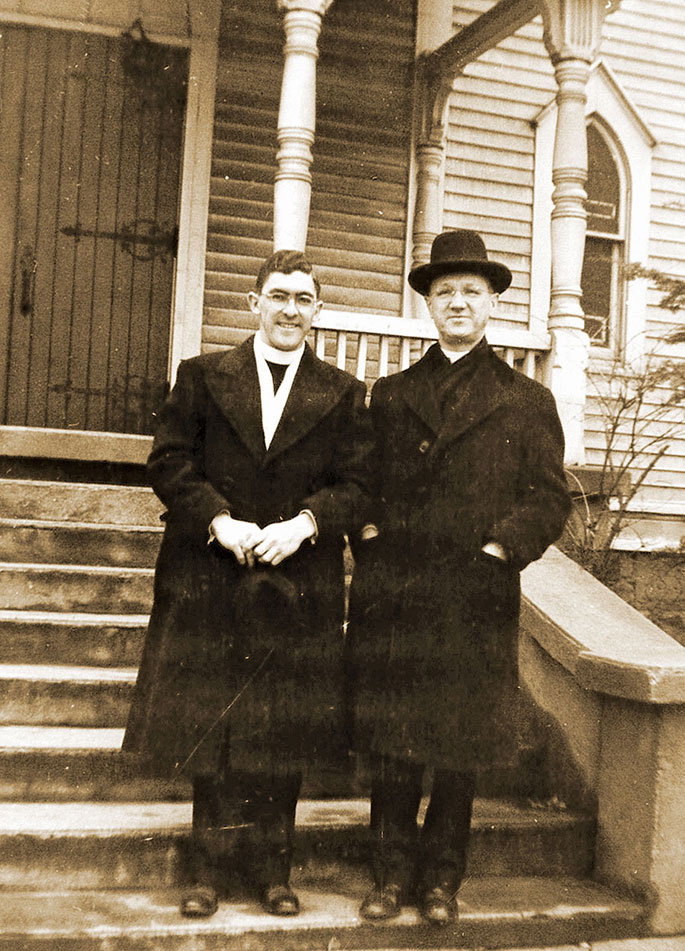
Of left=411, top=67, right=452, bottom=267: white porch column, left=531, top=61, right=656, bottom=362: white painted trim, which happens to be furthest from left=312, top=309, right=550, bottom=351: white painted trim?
left=531, top=61, right=656, bottom=362: white painted trim

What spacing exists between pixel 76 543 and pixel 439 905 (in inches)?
84.6

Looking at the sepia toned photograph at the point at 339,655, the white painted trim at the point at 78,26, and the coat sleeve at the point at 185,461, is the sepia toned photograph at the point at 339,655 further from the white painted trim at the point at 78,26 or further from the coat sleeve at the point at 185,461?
the white painted trim at the point at 78,26

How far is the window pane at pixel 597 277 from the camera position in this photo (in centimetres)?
766

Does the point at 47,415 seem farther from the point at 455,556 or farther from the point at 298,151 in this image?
the point at 455,556

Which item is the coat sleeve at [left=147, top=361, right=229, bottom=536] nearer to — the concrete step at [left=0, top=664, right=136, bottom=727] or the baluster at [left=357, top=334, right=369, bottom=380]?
the concrete step at [left=0, top=664, right=136, bottom=727]

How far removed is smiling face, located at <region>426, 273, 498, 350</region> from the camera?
2771 mm

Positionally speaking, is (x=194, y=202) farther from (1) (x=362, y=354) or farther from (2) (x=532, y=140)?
(2) (x=532, y=140)

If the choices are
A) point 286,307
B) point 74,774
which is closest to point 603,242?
point 286,307

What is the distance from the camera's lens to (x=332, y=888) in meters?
2.85

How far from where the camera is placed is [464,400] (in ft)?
9.08

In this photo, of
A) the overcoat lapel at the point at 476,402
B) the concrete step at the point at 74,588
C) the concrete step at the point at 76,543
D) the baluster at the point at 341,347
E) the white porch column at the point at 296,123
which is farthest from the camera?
the baluster at the point at 341,347

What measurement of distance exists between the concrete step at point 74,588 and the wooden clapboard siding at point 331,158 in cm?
265

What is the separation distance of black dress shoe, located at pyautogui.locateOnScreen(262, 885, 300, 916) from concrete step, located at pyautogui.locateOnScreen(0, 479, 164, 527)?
199 centimetres

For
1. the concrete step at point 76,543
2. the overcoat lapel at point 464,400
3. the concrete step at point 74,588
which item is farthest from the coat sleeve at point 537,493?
the concrete step at point 76,543
